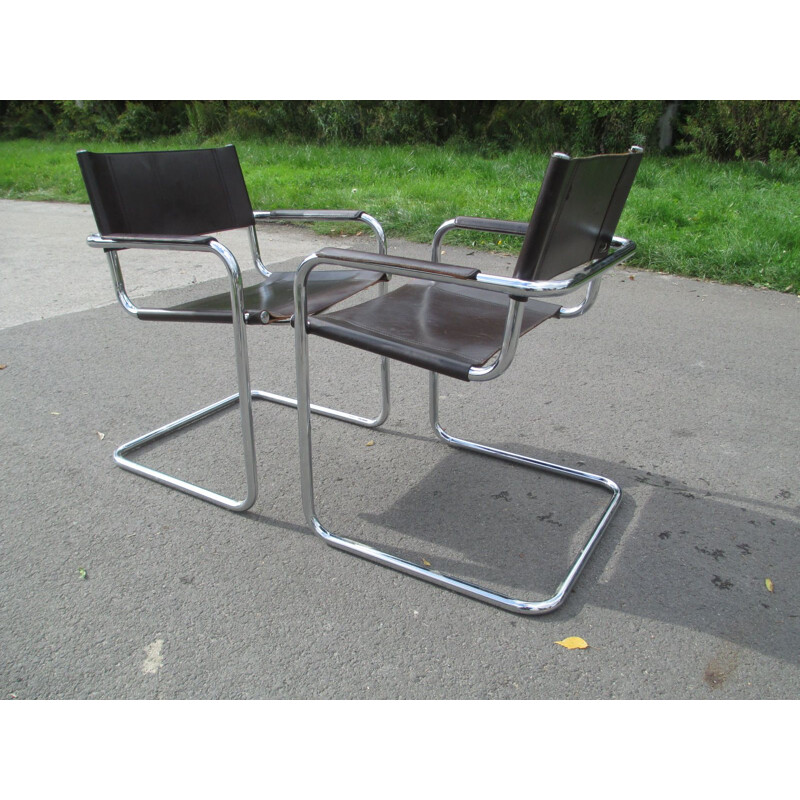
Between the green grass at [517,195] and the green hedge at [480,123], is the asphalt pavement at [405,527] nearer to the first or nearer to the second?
the green grass at [517,195]

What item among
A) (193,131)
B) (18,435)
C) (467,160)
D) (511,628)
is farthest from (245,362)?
(193,131)

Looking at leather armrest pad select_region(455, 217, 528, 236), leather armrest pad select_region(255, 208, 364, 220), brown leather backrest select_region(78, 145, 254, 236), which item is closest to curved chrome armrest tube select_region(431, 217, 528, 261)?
leather armrest pad select_region(455, 217, 528, 236)

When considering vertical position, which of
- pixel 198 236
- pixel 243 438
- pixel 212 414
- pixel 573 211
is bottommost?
pixel 212 414

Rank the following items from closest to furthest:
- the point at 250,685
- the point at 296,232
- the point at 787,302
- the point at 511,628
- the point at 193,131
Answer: the point at 250,685 → the point at 511,628 → the point at 787,302 → the point at 296,232 → the point at 193,131

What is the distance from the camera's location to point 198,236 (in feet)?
7.34

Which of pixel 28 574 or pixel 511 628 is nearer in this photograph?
pixel 511 628

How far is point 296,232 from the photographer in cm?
604

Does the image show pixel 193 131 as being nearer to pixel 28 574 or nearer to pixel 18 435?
pixel 18 435

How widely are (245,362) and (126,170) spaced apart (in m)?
0.77

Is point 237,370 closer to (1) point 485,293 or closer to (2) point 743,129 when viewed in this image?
(1) point 485,293

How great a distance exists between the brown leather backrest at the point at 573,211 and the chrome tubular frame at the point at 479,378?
0.05 metres

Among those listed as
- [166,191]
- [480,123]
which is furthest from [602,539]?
[480,123]

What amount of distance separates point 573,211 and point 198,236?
47.6 inches

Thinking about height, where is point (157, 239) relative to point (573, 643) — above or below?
above
